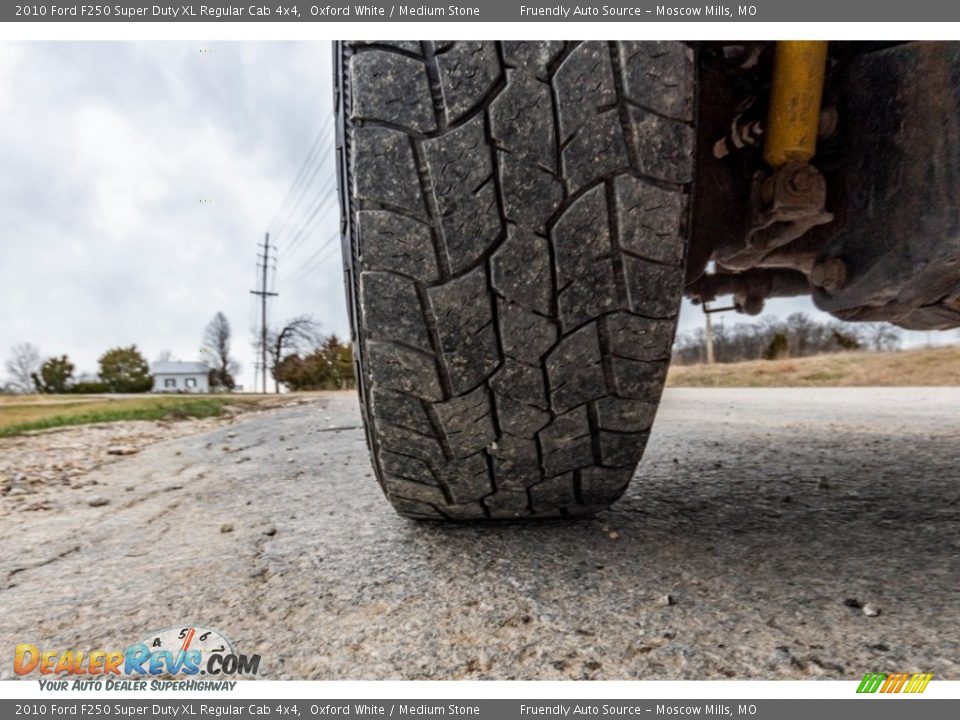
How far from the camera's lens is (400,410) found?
63 cm

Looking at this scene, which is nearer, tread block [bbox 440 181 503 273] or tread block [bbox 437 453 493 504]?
tread block [bbox 440 181 503 273]

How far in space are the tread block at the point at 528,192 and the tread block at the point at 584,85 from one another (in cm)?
6

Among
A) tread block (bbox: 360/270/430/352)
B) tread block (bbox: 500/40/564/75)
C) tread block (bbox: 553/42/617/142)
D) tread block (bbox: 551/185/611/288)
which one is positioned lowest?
tread block (bbox: 360/270/430/352)

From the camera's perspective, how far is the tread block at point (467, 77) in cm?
52

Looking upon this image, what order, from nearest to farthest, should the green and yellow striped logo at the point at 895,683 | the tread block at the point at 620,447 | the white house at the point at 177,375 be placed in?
the green and yellow striped logo at the point at 895,683, the tread block at the point at 620,447, the white house at the point at 177,375

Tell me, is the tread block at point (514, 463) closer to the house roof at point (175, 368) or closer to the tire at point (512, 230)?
the tire at point (512, 230)

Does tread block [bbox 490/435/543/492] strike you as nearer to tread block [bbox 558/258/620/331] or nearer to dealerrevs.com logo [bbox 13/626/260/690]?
tread block [bbox 558/258/620/331]

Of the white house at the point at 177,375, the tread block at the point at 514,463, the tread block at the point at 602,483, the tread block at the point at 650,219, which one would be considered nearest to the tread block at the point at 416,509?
the tread block at the point at 514,463

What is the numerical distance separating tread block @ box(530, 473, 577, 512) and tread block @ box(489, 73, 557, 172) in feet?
1.36

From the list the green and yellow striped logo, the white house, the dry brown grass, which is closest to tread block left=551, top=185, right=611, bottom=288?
the green and yellow striped logo

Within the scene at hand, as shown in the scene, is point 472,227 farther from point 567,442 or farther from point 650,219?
point 567,442

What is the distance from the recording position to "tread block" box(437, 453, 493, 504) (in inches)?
26.3

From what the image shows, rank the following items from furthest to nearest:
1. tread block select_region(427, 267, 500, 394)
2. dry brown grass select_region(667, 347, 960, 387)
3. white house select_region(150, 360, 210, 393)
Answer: white house select_region(150, 360, 210, 393) → dry brown grass select_region(667, 347, 960, 387) → tread block select_region(427, 267, 500, 394)
